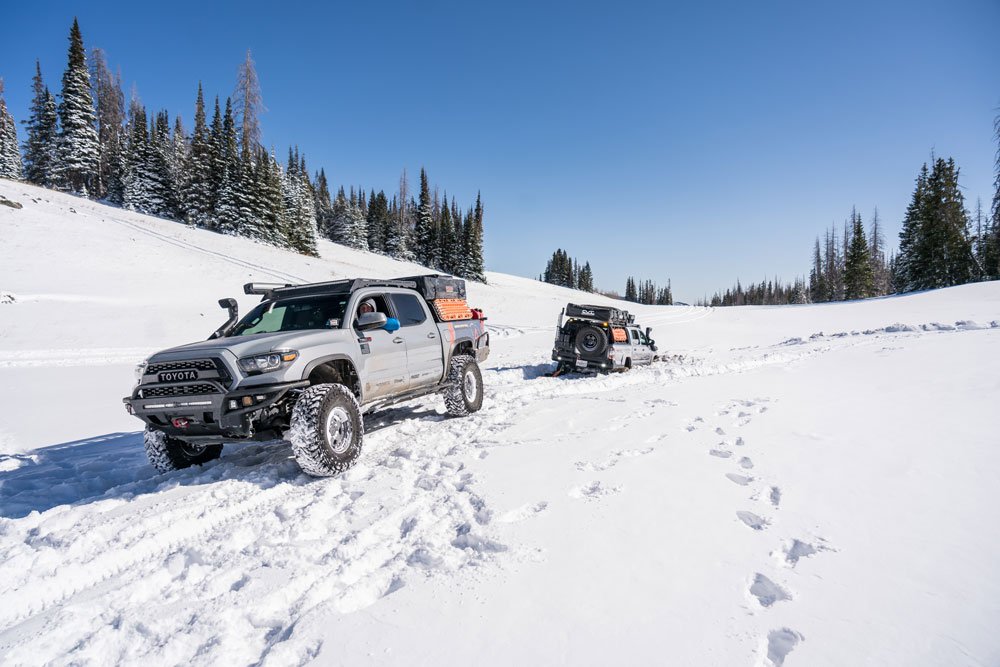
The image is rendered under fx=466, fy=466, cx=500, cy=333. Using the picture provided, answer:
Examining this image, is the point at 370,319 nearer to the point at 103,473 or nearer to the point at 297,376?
the point at 297,376

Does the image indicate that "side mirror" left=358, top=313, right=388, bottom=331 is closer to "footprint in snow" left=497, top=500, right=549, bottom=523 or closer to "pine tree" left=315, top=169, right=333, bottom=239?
"footprint in snow" left=497, top=500, right=549, bottom=523

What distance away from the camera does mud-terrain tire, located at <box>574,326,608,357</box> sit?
37.3 ft

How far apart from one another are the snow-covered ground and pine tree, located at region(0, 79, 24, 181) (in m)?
67.1

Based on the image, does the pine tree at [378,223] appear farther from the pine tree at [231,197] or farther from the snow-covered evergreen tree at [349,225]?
the pine tree at [231,197]

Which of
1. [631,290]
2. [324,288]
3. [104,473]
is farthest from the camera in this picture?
[631,290]

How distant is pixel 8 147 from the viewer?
5316cm

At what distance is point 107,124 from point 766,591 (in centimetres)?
8037

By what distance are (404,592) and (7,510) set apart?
162 inches

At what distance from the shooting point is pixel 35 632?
8.52 ft

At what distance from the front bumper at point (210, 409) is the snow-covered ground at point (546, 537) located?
575 mm

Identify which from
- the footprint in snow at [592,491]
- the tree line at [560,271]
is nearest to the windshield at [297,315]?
the footprint in snow at [592,491]

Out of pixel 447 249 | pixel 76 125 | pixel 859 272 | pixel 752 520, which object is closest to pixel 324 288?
pixel 752 520

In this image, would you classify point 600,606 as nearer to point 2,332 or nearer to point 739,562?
point 739,562

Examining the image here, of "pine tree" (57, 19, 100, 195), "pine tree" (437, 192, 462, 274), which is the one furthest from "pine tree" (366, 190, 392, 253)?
"pine tree" (57, 19, 100, 195)
